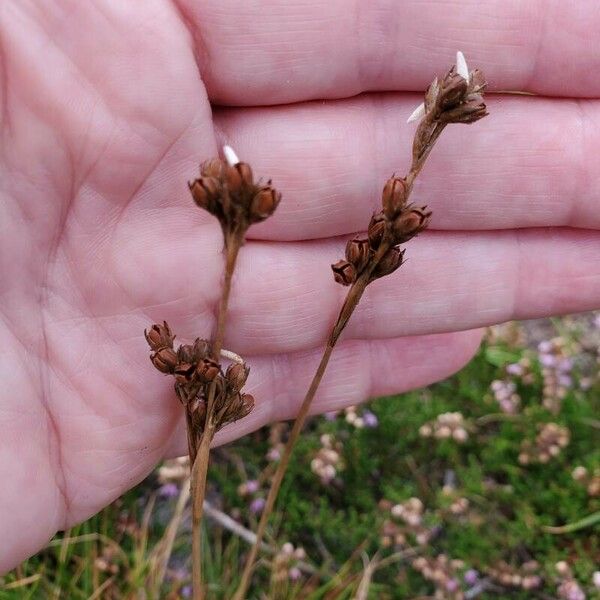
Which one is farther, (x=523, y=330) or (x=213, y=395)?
(x=523, y=330)

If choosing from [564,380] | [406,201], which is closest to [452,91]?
[406,201]

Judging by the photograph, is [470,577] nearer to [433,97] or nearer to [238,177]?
[433,97]

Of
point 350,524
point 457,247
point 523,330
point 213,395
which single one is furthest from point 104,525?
point 523,330

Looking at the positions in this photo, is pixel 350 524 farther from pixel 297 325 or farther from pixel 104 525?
pixel 297 325

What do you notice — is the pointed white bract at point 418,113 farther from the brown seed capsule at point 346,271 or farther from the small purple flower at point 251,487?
the small purple flower at point 251,487

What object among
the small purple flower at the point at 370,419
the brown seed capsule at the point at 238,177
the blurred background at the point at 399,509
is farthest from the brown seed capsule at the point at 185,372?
the small purple flower at the point at 370,419
